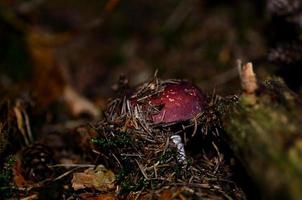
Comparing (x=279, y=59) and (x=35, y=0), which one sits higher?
(x=35, y=0)

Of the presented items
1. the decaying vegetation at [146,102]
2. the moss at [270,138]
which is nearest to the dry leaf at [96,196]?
the decaying vegetation at [146,102]

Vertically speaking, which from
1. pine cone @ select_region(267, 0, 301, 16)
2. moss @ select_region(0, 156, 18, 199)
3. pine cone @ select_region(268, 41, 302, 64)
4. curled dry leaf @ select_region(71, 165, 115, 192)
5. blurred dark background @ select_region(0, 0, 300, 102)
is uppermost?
blurred dark background @ select_region(0, 0, 300, 102)

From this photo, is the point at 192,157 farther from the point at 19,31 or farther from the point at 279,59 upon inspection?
the point at 19,31

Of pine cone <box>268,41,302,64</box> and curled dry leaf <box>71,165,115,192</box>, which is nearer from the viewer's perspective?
curled dry leaf <box>71,165,115,192</box>

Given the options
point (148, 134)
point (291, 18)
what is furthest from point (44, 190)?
point (291, 18)

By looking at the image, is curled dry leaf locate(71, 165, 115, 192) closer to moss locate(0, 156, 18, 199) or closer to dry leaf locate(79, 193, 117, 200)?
dry leaf locate(79, 193, 117, 200)

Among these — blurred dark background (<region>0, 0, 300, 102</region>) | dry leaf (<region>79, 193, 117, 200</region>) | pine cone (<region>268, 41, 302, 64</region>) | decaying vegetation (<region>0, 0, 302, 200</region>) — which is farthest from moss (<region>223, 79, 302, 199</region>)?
blurred dark background (<region>0, 0, 300, 102</region>)
